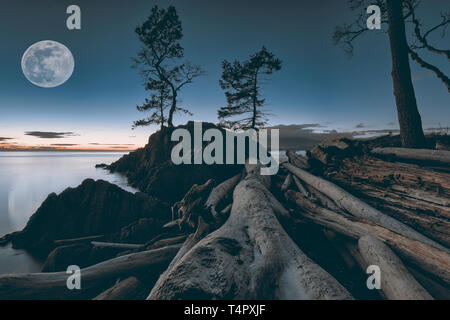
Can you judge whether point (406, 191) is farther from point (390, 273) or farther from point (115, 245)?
point (115, 245)

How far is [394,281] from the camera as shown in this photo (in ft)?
6.50

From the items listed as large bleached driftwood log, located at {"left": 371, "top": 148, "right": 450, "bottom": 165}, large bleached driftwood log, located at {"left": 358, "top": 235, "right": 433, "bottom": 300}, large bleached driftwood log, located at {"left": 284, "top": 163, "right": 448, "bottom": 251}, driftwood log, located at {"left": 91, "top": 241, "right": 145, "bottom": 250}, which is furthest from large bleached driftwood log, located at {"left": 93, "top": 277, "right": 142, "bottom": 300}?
large bleached driftwood log, located at {"left": 371, "top": 148, "right": 450, "bottom": 165}

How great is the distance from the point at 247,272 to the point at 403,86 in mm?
6646

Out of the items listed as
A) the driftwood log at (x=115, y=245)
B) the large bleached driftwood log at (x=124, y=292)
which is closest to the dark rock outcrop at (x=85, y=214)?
the driftwood log at (x=115, y=245)

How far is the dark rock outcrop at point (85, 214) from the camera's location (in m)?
4.71

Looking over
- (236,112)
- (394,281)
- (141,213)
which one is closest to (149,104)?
(236,112)

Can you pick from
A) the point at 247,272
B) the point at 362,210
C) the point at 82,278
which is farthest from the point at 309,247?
the point at 82,278

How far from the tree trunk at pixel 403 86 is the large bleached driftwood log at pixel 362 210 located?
261 cm

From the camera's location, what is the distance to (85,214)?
197 inches

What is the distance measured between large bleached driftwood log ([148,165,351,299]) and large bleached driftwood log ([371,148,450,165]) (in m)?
3.85
